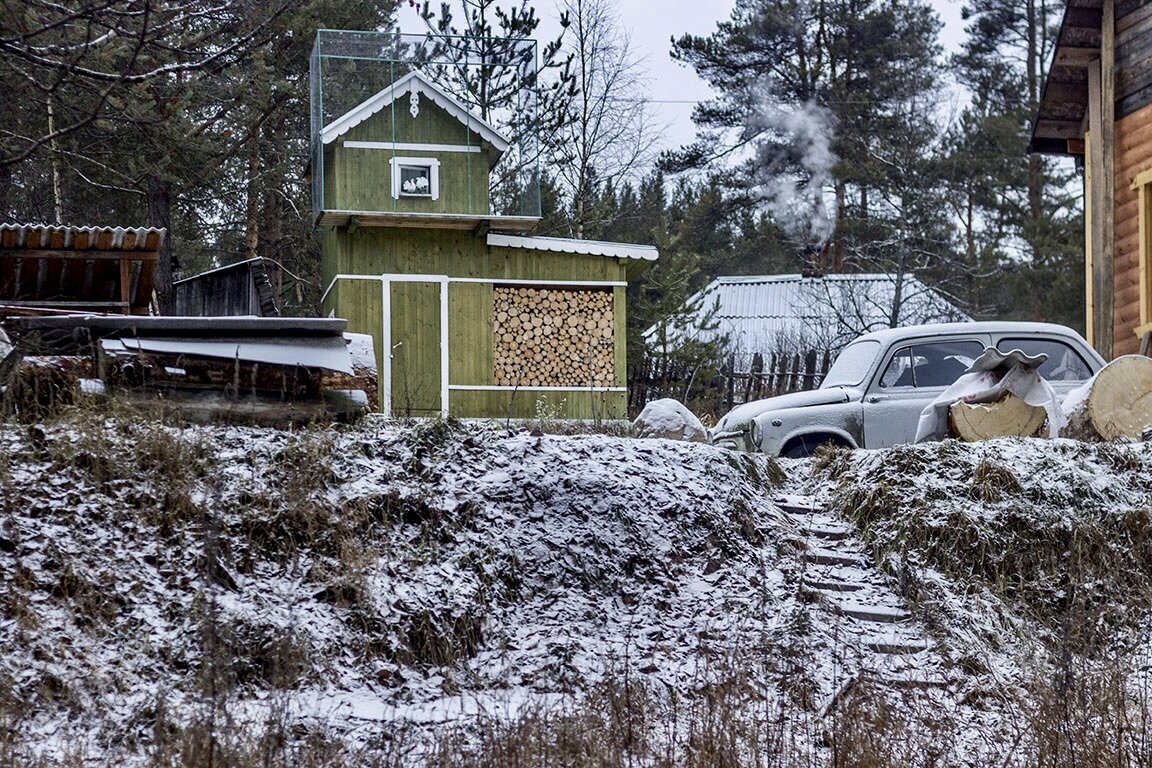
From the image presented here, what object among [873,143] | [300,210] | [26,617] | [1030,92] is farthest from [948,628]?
[1030,92]

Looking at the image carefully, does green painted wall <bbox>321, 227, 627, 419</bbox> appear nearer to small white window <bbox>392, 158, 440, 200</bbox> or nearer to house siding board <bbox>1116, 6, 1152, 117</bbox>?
small white window <bbox>392, 158, 440, 200</bbox>

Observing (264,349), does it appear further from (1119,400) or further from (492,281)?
(492,281)

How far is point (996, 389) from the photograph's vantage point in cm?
1161

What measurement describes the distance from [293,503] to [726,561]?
3007mm

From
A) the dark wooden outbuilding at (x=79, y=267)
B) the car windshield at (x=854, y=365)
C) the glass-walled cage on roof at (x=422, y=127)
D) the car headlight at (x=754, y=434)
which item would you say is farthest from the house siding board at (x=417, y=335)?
the car headlight at (x=754, y=434)

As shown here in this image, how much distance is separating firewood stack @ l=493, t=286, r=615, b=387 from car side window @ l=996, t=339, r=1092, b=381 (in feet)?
31.6

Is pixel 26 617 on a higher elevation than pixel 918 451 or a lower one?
lower

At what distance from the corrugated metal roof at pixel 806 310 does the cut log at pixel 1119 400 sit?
47.0ft

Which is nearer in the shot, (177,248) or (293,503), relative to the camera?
(293,503)

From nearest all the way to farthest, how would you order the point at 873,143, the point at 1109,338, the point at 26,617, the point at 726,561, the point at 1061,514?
the point at 26,617
the point at 726,561
the point at 1061,514
the point at 1109,338
the point at 873,143

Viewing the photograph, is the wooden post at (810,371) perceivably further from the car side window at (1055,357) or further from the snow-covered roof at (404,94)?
the car side window at (1055,357)

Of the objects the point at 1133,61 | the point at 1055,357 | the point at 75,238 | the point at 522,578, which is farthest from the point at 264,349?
the point at 1133,61

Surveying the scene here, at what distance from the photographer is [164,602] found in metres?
7.43

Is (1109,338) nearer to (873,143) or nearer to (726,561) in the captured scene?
(726,561)
